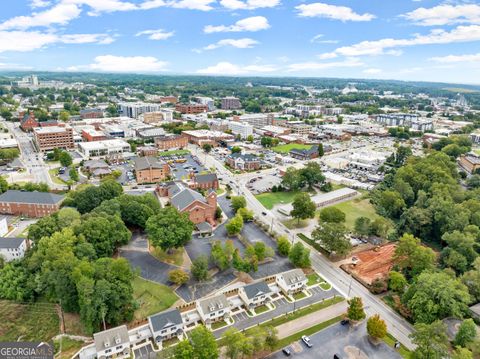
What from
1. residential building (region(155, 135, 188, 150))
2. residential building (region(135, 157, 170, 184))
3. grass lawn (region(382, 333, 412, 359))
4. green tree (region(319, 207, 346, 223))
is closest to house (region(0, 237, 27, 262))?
residential building (region(135, 157, 170, 184))

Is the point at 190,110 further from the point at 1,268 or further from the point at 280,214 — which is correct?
the point at 1,268

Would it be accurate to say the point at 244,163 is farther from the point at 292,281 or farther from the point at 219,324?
the point at 219,324

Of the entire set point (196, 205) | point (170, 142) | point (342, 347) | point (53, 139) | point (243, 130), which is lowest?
point (342, 347)

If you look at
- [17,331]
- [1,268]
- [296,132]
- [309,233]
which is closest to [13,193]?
[1,268]

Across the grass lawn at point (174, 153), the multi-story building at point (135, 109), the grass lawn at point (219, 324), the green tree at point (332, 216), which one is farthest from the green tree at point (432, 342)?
the multi-story building at point (135, 109)

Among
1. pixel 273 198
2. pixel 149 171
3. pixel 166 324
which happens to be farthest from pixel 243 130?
pixel 166 324

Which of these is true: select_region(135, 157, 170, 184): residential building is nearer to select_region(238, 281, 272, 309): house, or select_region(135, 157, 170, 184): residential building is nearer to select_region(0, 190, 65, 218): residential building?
select_region(0, 190, 65, 218): residential building
